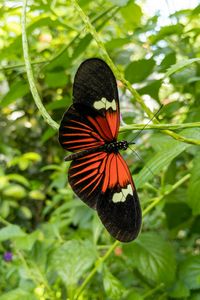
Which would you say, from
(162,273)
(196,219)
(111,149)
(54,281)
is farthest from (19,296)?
(111,149)

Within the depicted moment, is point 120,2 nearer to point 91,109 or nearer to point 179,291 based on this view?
point 91,109

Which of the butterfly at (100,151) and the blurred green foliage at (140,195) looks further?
the blurred green foliage at (140,195)

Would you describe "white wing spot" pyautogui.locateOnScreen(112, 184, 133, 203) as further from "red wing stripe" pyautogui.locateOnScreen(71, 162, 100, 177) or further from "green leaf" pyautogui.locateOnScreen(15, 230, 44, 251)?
"green leaf" pyautogui.locateOnScreen(15, 230, 44, 251)

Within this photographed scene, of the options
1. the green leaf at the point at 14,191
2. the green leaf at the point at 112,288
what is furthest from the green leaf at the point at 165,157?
the green leaf at the point at 14,191

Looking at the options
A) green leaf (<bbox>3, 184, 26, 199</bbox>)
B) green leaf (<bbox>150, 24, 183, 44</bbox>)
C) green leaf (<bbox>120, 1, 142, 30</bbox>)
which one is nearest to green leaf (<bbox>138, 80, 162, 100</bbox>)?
green leaf (<bbox>150, 24, 183, 44</bbox>)

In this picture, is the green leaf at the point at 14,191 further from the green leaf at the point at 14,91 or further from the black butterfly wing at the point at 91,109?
the black butterfly wing at the point at 91,109
